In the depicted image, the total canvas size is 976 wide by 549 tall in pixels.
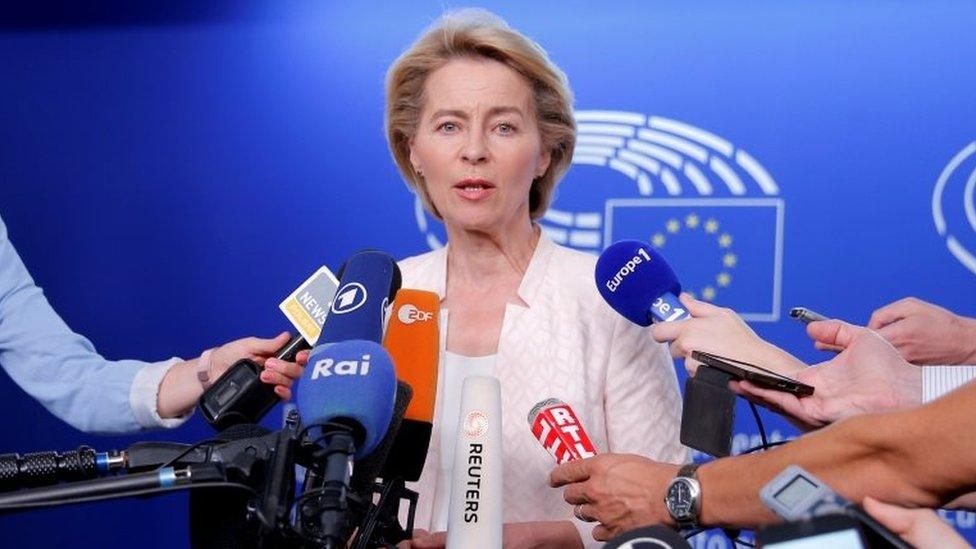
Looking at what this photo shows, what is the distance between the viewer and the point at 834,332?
213 cm

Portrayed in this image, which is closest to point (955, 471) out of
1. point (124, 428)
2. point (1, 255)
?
point (124, 428)

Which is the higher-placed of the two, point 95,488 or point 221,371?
point 221,371

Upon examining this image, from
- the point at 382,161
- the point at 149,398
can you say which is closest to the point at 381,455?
the point at 149,398

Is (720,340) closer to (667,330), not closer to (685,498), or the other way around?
(667,330)

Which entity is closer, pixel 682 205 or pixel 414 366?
pixel 414 366

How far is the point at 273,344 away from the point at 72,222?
2134mm

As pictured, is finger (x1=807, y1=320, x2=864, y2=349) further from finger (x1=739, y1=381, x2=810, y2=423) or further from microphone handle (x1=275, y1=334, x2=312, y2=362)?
microphone handle (x1=275, y1=334, x2=312, y2=362)

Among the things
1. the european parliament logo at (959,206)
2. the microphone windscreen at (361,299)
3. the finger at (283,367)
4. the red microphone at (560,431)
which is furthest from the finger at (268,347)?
the european parliament logo at (959,206)

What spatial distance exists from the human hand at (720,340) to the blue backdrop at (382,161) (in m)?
1.51

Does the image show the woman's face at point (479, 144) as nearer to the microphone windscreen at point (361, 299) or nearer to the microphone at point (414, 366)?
the microphone at point (414, 366)

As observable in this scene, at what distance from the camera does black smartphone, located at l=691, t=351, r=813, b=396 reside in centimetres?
189

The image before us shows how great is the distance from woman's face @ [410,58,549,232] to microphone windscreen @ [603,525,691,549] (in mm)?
1468

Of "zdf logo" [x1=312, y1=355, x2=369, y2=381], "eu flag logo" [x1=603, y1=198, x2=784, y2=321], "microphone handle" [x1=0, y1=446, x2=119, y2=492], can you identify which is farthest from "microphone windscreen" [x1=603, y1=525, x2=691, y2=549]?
"eu flag logo" [x1=603, y1=198, x2=784, y2=321]

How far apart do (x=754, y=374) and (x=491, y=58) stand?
3.76 feet
